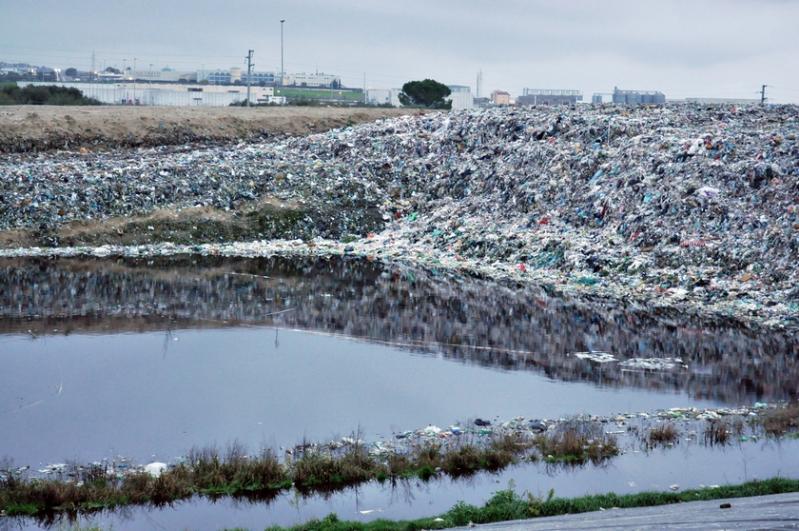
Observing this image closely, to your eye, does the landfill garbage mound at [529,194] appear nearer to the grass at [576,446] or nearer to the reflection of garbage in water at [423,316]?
the reflection of garbage in water at [423,316]

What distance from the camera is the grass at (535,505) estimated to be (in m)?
6.59

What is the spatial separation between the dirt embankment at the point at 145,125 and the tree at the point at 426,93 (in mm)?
15804

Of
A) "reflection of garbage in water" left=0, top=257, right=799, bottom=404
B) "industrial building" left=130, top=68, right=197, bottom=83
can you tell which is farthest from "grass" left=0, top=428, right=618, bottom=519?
"industrial building" left=130, top=68, right=197, bottom=83

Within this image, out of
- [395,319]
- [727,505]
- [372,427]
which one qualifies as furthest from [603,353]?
[727,505]

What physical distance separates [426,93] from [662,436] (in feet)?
148

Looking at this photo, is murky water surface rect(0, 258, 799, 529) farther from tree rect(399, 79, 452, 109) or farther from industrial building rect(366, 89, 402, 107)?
industrial building rect(366, 89, 402, 107)

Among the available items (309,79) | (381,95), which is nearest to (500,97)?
(381,95)

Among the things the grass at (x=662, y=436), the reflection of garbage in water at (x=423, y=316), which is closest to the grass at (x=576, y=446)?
the grass at (x=662, y=436)

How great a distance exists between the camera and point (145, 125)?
3078 centimetres

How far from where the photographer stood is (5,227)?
65.6 ft

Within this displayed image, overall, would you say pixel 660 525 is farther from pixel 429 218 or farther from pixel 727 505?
pixel 429 218

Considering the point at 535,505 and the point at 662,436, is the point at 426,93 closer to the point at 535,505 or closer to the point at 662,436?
the point at 662,436

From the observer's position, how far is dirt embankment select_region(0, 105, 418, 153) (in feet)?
91.8

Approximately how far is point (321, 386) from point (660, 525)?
5015 millimetres
